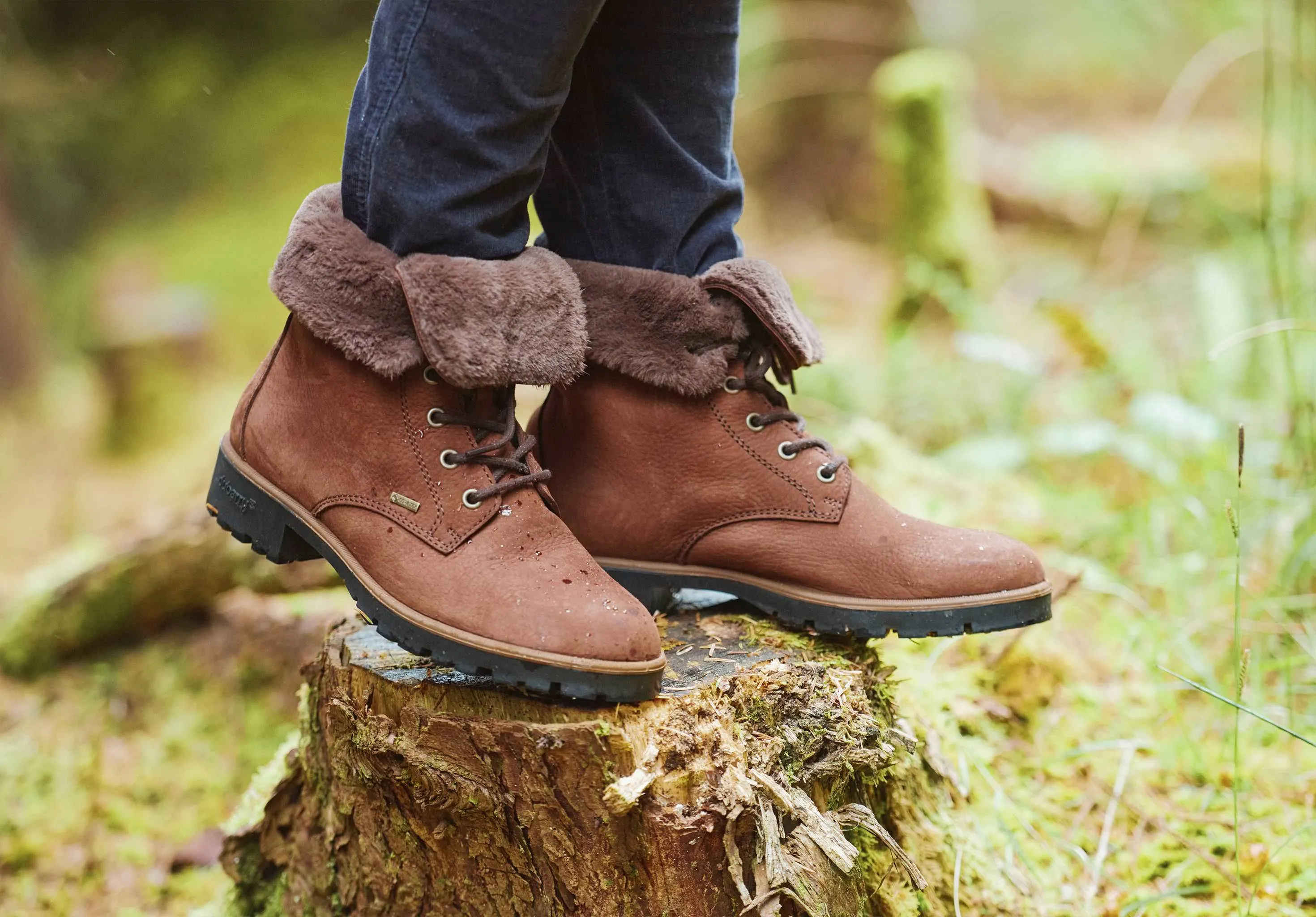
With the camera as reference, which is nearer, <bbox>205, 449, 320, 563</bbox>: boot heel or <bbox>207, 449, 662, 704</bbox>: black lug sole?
<bbox>207, 449, 662, 704</bbox>: black lug sole

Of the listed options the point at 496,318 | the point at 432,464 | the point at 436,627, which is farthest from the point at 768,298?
the point at 436,627

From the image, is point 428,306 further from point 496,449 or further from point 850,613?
point 850,613

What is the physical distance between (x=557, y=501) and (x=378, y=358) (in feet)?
1.28

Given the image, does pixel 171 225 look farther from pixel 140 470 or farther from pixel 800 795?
pixel 800 795

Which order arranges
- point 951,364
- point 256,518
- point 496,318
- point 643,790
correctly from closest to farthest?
point 643,790 < point 496,318 < point 256,518 < point 951,364

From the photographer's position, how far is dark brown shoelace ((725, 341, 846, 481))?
148cm

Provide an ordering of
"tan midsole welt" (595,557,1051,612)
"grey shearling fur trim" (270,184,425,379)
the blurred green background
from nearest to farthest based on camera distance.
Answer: "grey shearling fur trim" (270,184,425,379), "tan midsole welt" (595,557,1051,612), the blurred green background

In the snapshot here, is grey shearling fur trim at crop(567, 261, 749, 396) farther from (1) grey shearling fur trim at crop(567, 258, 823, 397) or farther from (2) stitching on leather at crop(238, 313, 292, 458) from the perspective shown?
(2) stitching on leather at crop(238, 313, 292, 458)

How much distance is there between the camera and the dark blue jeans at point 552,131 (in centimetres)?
115

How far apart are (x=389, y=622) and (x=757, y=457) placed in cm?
58

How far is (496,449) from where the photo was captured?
1345 millimetres

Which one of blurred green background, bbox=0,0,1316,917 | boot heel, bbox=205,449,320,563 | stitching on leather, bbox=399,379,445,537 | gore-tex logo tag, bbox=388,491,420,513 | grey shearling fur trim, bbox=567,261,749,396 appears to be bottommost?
blurred green background, bbox=0,0,1316,917

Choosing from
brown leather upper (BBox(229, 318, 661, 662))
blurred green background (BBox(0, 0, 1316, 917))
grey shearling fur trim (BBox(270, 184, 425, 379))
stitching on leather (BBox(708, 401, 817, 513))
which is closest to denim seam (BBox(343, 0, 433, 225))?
grey shearling fur trim (BBox(270, 184, 425, 379))

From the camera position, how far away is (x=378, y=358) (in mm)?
1280
